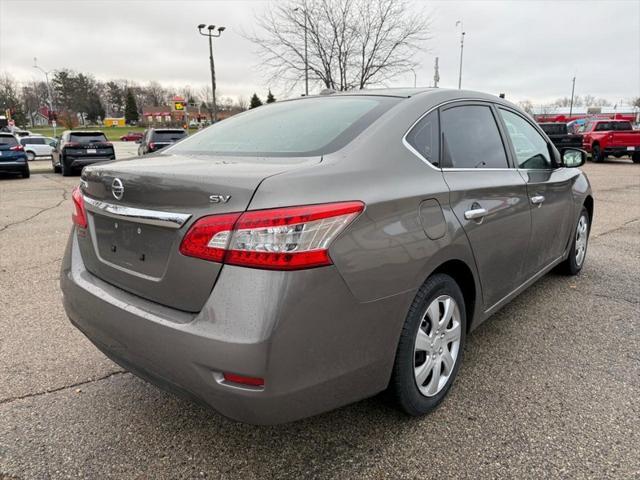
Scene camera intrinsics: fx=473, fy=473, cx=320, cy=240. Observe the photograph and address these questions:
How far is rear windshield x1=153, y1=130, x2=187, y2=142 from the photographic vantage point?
55.0ft

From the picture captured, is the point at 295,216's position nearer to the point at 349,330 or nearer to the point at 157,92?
the point at 349,330

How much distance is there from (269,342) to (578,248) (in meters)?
3.88

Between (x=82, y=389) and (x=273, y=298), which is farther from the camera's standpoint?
(x=82, y=389)

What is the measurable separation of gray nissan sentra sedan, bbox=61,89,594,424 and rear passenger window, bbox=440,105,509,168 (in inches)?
0.7

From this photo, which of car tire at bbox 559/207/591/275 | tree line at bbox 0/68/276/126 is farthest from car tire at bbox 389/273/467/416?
tree line at bbox 0/68/276/126

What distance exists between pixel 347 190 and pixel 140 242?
33.8 inches

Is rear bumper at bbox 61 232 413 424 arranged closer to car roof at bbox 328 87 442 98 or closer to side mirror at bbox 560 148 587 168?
car roof at bbox 328 87 442 98

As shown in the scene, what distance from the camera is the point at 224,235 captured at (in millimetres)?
1646

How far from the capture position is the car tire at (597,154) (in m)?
20.9

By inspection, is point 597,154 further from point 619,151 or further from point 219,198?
point 219,198

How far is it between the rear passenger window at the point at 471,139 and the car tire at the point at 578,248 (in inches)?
69.1

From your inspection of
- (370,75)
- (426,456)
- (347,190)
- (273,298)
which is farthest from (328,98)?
(370,75)

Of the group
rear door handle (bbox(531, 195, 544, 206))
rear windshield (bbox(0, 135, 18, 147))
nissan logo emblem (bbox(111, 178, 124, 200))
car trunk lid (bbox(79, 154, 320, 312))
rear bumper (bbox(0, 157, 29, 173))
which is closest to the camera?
car trunk lid (bbox(79, 154, 320, 312))

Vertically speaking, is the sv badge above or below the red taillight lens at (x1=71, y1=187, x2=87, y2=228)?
above
